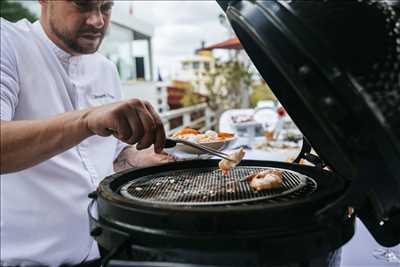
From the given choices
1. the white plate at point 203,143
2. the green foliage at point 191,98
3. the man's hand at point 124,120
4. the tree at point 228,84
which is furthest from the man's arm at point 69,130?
the green foliage at point 191,98

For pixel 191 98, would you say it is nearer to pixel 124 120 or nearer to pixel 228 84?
pixel 228 84

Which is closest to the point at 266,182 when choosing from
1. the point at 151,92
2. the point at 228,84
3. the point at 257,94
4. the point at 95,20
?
the point at 95,20

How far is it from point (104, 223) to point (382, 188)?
2.08 feet

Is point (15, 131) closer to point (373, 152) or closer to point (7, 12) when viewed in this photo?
point (373, 152)

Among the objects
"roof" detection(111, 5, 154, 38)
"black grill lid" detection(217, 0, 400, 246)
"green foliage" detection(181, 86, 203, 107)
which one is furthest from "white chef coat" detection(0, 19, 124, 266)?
"green foliage" detection(181, 86, 203, 107)

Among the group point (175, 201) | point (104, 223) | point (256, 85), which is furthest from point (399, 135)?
point (256, 85)

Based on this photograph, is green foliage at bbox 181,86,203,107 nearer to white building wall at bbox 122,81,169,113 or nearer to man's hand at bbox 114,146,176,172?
white building wall at bbox 122,81,169,113

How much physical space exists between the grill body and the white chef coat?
678 millimetres

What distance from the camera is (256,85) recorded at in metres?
11.2

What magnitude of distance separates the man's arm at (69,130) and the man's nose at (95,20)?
58 cm

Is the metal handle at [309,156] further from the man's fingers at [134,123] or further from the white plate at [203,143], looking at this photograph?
the white plate at [203,143]

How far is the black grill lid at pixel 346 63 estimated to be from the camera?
0.67 metres

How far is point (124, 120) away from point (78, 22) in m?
0.68

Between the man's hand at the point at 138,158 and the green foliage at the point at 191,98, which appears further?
the green foliage at the point at 191,98
